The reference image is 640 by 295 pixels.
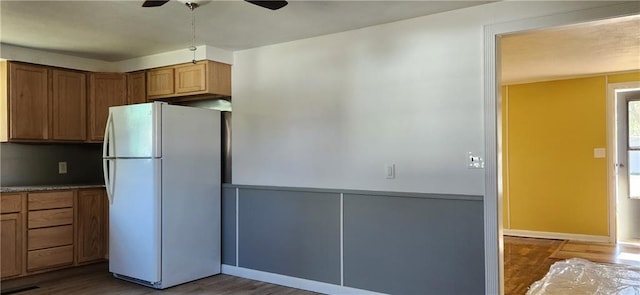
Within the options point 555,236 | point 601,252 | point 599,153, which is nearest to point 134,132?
point 601,252

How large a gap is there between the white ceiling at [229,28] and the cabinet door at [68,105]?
251 mm

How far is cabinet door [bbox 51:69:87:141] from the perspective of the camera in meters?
4.44

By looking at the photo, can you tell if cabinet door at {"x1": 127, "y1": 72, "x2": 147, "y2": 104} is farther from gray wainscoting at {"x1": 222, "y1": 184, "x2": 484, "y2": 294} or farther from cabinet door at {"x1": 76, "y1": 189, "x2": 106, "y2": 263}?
gray wainscoting at {"x1": 222, "y1": 184, "x2": 484, "y2": 294}

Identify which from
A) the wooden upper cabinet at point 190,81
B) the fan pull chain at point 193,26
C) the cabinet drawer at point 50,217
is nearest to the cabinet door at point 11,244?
the cabinet drawer at point 50,217

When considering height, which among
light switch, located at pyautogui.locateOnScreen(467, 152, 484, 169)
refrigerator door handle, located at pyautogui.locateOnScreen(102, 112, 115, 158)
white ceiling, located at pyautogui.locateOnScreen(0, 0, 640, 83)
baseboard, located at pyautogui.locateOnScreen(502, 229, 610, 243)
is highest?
white ceiling, located at pyautogui.locateOnScreen(0, 0, 640, 83)

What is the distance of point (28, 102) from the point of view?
13.9ft

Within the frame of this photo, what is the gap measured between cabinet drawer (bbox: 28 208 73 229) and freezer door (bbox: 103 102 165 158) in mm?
689

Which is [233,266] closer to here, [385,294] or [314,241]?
[314,241]

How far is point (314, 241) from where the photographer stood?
12.5 feet

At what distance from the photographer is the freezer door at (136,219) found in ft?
12.5

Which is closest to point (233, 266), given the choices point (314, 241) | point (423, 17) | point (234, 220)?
point (234, 220)

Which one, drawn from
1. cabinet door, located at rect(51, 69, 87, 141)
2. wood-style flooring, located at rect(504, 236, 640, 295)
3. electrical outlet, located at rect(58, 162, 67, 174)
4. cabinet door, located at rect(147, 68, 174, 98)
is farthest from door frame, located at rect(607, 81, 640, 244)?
electrical outlet, located at rect(58, 162, 67, 174)

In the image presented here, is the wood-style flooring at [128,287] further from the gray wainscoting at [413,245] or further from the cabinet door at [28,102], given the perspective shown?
the cabinet door at [28,102]

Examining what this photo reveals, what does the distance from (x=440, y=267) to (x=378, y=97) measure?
1304 millimetres
